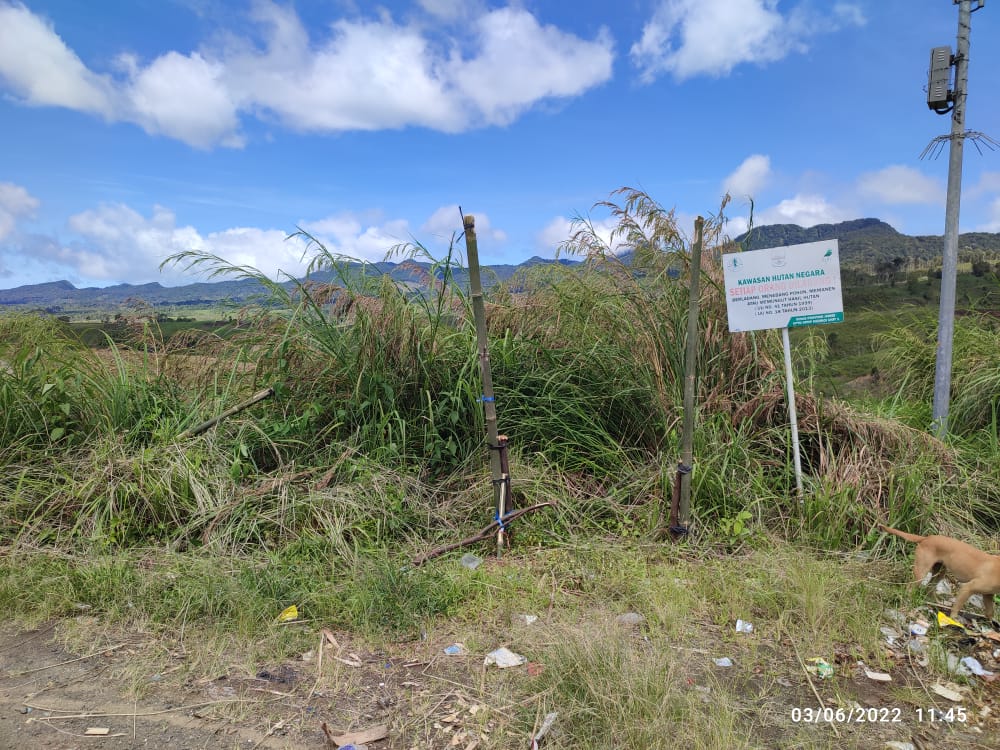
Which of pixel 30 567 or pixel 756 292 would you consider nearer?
pixel 30 567

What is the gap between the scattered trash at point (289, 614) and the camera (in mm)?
3015

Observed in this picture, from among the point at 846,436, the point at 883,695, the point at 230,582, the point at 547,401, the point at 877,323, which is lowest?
the point at 883,695

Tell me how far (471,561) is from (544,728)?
1507mm

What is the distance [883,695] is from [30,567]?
4.31 meters

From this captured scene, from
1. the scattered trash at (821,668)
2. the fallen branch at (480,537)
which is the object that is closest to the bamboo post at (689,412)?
the fallen branch at (480,537)

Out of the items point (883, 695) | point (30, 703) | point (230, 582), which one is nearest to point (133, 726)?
point (30, 703)

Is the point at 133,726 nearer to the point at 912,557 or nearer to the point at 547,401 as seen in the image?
the point at 547,401

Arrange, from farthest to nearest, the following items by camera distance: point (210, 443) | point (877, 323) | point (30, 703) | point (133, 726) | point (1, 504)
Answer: point (877, 323), point (210, 443), point (1, 504), point (30, 703), point (133, 726)

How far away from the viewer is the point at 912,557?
11.7 feet

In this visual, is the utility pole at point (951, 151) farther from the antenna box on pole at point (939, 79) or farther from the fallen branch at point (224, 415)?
the fallen branch at point (224, 415)

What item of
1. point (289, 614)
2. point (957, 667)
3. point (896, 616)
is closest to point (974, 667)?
point (957, 667)

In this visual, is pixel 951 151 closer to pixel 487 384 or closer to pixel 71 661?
pixel 487 384

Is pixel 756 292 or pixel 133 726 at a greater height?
pixel 756 292

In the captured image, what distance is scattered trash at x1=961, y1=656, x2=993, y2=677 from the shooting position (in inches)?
102
